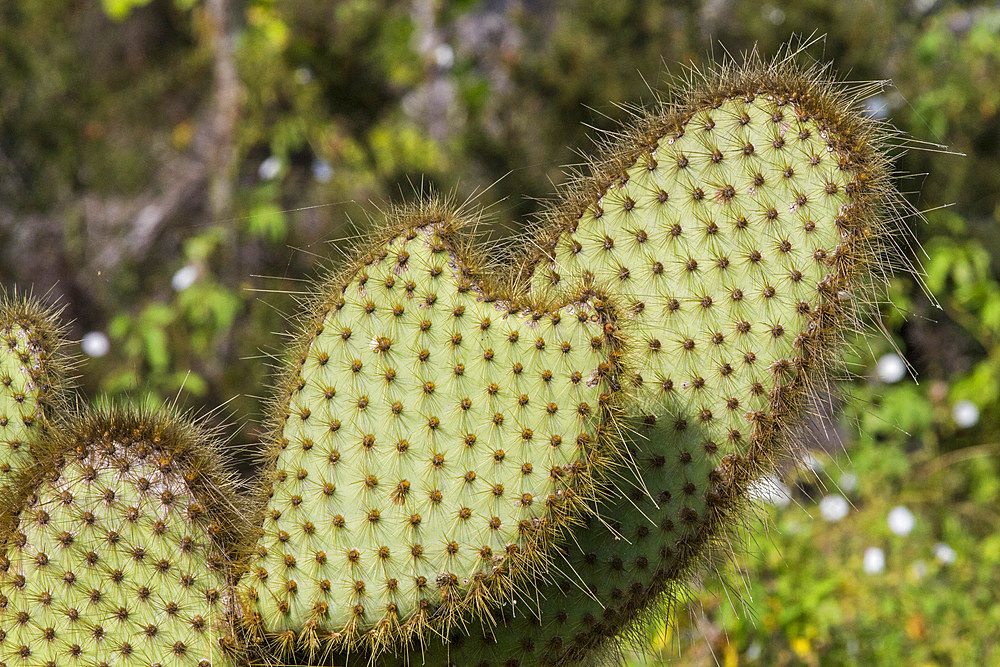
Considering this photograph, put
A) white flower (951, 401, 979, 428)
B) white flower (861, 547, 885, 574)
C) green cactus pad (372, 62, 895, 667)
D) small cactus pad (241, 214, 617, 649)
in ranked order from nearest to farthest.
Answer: small cactus pad (241, 214, 617, 649)
green cactus pad (372, 62, 895, 667)
white flower (861, 547, 885, 574)
white flower (951, 401, 979, 428)

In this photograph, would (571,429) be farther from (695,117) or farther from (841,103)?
(841,103)

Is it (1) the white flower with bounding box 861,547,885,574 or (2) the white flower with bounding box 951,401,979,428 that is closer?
(1) the white flower with bounding box 861,547,885,574

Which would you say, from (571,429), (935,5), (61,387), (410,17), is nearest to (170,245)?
(410,17)

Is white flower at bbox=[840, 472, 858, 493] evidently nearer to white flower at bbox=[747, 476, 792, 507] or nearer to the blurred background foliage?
the blurred background foliage

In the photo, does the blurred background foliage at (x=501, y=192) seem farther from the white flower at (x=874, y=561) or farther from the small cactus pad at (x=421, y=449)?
the small cactus pad at (x=421, y=449)

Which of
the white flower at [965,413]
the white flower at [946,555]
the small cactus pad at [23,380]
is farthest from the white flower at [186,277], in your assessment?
the white flower at [965,413]

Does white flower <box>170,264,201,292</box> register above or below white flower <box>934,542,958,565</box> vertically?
below

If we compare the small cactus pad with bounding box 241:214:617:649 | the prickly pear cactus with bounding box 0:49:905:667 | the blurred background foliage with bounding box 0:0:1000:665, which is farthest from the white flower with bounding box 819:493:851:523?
the small cactus pad with bounding box 241:214:617:649
